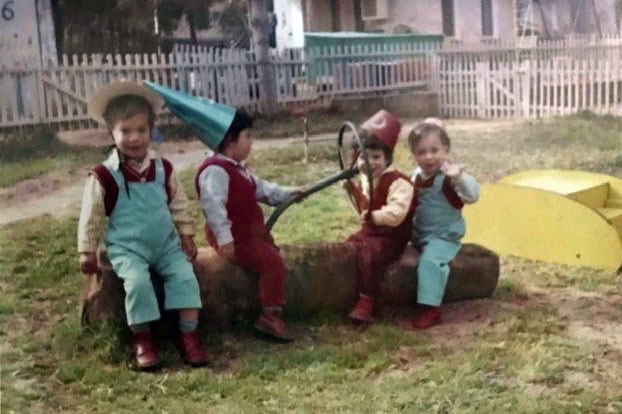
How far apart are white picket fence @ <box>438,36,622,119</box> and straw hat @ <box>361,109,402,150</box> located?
0.14m

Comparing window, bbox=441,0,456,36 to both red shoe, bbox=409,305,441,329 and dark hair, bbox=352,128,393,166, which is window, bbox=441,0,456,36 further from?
red shoe, bbox=409,305,441,329

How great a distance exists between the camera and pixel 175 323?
1.65 m

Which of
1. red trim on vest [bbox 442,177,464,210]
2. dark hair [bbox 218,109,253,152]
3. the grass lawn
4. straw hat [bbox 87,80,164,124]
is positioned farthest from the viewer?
red trim on vest [bbox 442,177,464,210]

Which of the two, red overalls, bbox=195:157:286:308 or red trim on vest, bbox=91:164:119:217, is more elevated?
red trim on vest, bbox=91:164:119:217

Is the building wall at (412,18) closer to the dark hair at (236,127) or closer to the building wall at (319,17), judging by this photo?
the building wall at (319,17)

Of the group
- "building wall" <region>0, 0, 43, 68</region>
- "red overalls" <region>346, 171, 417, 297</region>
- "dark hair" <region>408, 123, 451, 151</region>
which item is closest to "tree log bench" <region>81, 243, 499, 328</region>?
"red overalls" <region>346, 171, 417, 297</region>

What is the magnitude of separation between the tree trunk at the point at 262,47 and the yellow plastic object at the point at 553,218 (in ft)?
2.16

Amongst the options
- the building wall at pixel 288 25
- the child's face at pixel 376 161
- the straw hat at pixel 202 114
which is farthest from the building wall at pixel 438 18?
the straw hat at pixel 202 114

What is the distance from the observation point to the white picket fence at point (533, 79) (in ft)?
5.89

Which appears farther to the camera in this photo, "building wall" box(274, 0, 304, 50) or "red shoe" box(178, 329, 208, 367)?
"building wall" box(274, 0, 304, 50)

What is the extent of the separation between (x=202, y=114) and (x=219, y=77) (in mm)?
126

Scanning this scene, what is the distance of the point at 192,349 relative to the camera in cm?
157

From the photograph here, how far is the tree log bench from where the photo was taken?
162 cm

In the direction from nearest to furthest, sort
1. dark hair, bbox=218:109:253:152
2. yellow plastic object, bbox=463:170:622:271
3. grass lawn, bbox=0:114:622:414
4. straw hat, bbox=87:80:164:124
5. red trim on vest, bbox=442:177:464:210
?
grass lawn, bbox=0:114:622:414 < straw hat, bbox=87:80:164:124 < dark hair, bbox=218:109:253:152 < red trim on vest, bbox=442:177:464:210 < yellow plastic object, bbox=463:170:622:271
